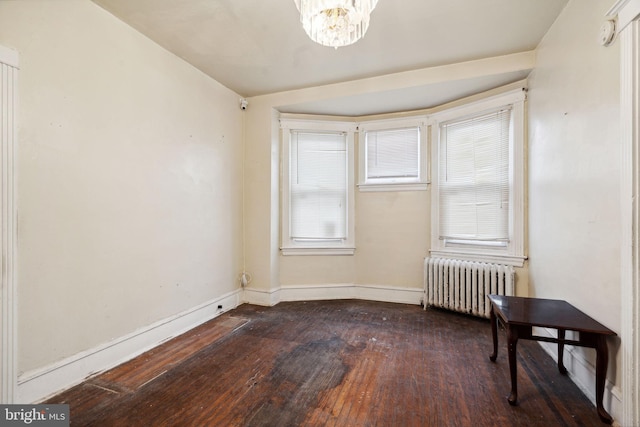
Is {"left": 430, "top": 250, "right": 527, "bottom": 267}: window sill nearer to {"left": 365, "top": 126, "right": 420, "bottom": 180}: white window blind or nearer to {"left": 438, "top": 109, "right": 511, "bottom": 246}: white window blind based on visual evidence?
{"left": 438, "top": 109, "right": 511, "bottom": 246}: white window blind

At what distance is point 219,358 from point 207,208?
157 centimetres

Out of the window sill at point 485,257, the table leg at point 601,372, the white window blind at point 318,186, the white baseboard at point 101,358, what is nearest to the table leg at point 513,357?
the table leg at point 601,372

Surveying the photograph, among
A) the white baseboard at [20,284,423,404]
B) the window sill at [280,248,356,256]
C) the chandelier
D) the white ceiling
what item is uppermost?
the white ceiling

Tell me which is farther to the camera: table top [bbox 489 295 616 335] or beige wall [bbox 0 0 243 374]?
beige wall [bbox 0 0 243 374]

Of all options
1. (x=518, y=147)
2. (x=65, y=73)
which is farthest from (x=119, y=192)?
(x=518, y=147)

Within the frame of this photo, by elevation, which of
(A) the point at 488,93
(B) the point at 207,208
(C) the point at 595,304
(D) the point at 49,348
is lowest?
(D) the point at 49,348

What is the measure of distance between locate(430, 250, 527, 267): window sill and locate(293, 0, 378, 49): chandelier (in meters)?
2.67

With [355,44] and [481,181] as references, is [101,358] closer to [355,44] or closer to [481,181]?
[355,44]

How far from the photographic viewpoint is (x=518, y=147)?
9.42ft

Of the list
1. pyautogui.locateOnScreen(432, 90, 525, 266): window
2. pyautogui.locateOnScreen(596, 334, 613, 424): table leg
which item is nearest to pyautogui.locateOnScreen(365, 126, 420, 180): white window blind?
pyautogui.locateOnScreen(432, 90, 525, 266): window

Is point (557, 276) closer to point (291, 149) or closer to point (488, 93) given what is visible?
point (488, 93)

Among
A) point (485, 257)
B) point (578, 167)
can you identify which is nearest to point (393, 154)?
point (485, 257)

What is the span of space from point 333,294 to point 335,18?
321cm

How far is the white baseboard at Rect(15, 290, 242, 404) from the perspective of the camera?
170cm
